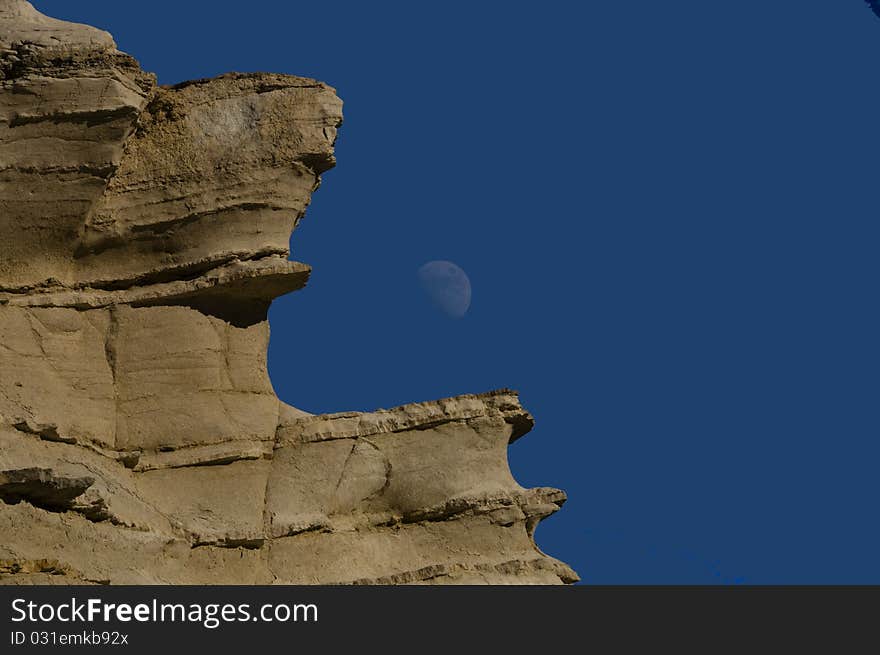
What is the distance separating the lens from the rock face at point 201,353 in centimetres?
1839

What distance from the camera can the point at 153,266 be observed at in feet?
63.4

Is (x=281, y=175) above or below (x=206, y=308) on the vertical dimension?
above

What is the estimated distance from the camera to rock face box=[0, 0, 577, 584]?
18391 mm

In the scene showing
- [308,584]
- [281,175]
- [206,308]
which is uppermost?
[281,175]

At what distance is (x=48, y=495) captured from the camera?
16672 millimetres

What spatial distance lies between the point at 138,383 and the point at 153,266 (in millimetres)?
1209

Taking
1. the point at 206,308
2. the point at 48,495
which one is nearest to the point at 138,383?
the point at 206,308

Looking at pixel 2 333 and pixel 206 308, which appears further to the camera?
pixel 206 308

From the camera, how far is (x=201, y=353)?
755 inches

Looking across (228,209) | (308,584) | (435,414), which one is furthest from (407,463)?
(228,209)

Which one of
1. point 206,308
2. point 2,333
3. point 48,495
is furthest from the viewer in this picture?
point 206,308

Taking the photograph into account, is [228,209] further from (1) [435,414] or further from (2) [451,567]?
(2) [451,567]

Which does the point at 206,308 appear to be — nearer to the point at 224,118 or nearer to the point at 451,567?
the point at 224,118

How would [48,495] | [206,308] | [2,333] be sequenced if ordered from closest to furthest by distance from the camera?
[48,495], [2,333], [206,308]
